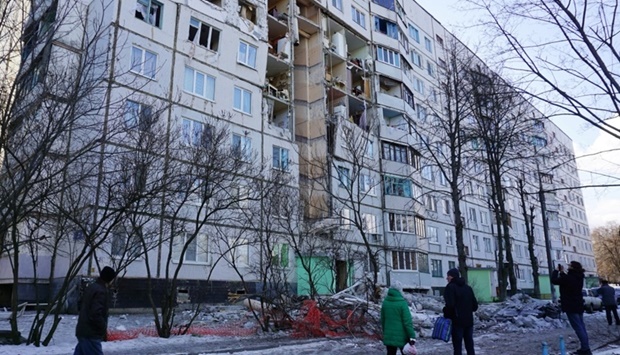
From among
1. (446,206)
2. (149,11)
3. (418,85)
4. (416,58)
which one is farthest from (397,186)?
(149,11)

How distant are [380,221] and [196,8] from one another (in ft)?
64.8

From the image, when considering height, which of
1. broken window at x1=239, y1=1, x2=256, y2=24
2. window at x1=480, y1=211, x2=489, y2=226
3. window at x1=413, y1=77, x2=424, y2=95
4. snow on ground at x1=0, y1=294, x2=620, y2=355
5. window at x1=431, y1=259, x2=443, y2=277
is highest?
window at x1=413, y1=77, x2=424, y2=95

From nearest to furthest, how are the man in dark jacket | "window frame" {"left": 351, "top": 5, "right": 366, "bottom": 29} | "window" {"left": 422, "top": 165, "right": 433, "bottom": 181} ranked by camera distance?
the man in dark jacket, "window frame" {"left": 351, "top": 5, "right": 366, "bottom": 29}, "window" {"left": 422, "top": 165, "right": 433, "bottom": 181}

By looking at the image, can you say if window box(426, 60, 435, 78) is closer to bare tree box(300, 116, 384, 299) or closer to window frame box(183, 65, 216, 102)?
bare tree box(300, 116, 384, 299)

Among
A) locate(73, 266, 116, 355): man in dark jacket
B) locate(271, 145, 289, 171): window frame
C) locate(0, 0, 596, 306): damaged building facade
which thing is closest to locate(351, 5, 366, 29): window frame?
locate(0, 0, 596, 306): damaged building facade

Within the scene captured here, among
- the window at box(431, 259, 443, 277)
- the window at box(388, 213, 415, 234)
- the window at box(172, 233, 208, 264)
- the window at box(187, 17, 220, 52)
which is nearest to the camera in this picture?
the window at box(172, 233, 208, 264)

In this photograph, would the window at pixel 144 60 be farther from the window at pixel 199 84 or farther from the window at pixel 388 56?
the window at pixel 388 56

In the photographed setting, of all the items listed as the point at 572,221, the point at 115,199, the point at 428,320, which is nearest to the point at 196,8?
the point at 115,199

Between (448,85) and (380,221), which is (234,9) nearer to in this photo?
(448,85)

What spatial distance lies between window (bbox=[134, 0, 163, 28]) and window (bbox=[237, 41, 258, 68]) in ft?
17.5

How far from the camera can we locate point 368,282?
1970 centimetres

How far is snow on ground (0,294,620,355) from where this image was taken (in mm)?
11258

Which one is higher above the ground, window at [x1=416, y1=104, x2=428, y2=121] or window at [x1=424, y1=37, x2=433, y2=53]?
window at [x1=424, y1=37, x2=433, y2=53]

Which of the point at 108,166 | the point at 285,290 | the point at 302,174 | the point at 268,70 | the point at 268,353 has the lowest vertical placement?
the point at 268,353
